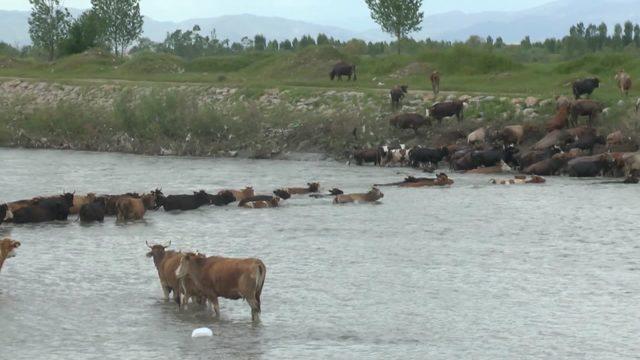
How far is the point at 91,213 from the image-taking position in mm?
26547

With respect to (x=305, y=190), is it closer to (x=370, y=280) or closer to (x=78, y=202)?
(x=78, y=202)

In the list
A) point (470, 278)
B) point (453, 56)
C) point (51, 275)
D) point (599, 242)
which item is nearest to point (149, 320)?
point (51, 275)

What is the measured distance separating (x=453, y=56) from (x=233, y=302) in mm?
40152

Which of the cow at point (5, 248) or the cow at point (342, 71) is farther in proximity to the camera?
the cow at point (342, 71)

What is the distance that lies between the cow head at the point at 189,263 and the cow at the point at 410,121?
26.1 meters

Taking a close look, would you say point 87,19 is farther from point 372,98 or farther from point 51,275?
point 51,275

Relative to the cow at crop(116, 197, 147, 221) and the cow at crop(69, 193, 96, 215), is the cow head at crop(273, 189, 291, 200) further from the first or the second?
the cow at crop(69, 193, 96, 215)

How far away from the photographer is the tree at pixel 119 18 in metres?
87.6

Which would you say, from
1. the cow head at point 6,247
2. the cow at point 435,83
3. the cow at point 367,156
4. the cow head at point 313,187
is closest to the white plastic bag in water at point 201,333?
the cow head at point 6,247

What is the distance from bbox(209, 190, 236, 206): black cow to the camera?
96.6ft

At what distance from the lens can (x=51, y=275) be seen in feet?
65.4

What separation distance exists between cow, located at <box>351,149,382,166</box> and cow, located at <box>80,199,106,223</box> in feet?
48.2

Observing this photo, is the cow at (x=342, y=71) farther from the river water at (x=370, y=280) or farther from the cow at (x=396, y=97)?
the river water at (x=370, y=280)

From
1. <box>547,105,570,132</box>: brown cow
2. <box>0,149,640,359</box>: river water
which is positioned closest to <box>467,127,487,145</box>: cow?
<box>547,105,570,132</box>: brown cow
